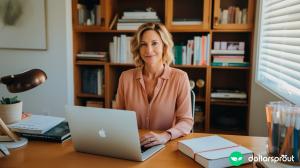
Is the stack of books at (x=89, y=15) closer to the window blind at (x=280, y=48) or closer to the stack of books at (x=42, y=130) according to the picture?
the window blind at (x=280, y=48)

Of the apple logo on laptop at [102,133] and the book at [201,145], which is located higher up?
the apple logo on laptop at [102,133]

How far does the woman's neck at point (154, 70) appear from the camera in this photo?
2064mm

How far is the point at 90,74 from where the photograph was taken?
3.40m

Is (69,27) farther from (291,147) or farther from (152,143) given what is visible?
(291,147)

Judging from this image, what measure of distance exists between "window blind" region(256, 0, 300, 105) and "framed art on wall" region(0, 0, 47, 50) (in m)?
2.14

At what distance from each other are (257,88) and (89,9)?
1.87m

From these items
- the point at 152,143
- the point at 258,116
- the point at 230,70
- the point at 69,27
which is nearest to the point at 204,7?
the point at 230,70

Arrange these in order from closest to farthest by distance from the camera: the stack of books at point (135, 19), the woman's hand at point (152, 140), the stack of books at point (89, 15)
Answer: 1. the woman's hand at point (152, 140)
2. the stack of books at point (135, 19)
3. the stack of books at point (89, 15)

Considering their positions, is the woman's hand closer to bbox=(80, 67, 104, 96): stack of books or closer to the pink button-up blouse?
the pink button-up blouse

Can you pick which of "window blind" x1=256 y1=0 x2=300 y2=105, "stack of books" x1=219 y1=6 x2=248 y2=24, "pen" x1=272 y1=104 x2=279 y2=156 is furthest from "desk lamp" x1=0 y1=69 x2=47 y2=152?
"stack of books" x1=219 y1=6 x2=248 y2=24

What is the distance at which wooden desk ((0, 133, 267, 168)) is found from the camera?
129cm

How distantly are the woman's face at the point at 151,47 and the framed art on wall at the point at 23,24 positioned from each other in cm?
160

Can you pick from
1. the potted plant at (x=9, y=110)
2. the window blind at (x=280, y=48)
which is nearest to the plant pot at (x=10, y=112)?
the potted plant at (x=9, y=110)

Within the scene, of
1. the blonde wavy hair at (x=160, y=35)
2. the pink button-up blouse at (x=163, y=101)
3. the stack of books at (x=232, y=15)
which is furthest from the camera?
the stack of books at (x=232, y=15)
